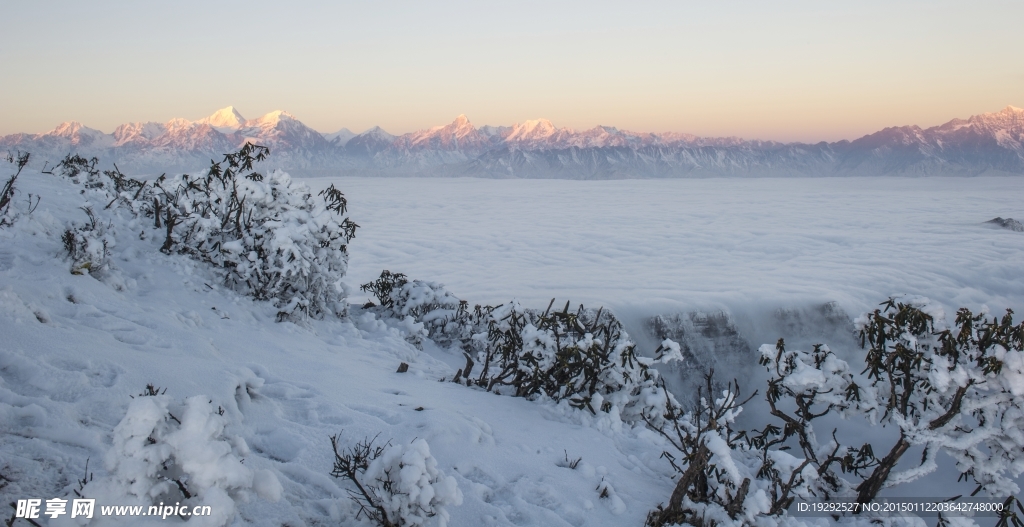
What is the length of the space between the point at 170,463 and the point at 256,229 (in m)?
6.66

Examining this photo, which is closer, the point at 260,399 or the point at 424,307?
the point at 260,399

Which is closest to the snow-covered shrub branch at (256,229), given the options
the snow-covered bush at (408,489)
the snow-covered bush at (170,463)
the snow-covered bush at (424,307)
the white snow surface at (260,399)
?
the white snow surface at (260,399)

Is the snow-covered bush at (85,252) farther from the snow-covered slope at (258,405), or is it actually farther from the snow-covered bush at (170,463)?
the snow-covered bush at (170,463)

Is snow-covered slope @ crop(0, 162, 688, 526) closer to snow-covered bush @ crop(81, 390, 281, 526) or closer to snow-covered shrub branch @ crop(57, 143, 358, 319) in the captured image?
snow-covered bush @ crop(81, 390, 281, 526)

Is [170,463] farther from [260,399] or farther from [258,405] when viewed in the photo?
[260,399]

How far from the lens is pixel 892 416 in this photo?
4.89 meters

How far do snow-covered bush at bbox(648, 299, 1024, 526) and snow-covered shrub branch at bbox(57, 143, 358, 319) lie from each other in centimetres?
577

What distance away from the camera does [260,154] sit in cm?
937

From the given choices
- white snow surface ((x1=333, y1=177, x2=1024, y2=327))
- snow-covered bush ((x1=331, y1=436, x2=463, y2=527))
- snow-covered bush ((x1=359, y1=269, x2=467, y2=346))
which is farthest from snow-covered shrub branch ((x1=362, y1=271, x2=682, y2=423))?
white snow surface ((x1=333, y1=177, x2=1024, y2=327))

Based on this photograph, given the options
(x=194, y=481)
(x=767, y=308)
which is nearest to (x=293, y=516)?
(x=194, y=481)

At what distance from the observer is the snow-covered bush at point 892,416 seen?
4066mm

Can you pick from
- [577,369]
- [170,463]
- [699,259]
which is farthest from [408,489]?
[699,259]

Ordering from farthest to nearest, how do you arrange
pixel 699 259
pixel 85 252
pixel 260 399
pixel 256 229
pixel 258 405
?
pixel 699 259, pixel 256 229, pixel 85 252, pixel 260 399, pixel 258 405

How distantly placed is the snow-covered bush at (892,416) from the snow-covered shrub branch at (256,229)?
577 cm
